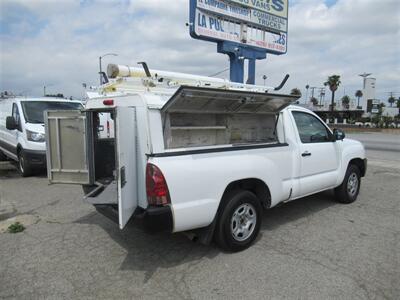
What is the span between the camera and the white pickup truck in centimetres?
346

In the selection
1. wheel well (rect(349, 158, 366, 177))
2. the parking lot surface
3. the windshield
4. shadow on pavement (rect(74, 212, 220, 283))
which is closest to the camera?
the parking lot surface

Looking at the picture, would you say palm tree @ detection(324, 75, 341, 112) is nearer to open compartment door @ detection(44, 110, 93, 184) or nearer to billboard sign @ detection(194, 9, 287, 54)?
billboard sign @ detection(194, 9, 287, 54)

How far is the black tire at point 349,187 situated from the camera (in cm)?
617

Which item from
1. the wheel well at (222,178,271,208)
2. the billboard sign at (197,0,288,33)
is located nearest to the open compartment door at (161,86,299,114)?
the wheel well at (222,178,271,208)

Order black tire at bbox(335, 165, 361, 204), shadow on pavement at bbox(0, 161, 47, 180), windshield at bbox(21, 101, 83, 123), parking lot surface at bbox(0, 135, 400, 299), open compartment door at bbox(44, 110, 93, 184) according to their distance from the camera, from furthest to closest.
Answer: shadow on pavement at bbox(0, 161, 47, 180) < windshield at bbox(21, 101, 83, 123) < black tire at bbox(335, 165, 361, 204) < open compartment door at bbox(44, 110, 93, 184) < parking lot surface at bbox(0, 135, 400, 299)

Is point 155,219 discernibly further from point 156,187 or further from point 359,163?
point 359,163

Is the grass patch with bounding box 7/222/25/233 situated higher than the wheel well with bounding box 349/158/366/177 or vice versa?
the wheel well with bounding box 349/158/366/177

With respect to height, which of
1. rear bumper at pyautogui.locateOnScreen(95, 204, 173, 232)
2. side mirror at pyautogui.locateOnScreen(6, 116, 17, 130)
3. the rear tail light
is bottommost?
rear bumper at pyautogui.locateOnScreen(95, 204, 173, 232)

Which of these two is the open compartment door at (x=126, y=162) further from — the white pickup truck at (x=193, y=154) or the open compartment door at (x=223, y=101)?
the open compartment door at (x=223, y=101)

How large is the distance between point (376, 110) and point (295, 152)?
237 feet

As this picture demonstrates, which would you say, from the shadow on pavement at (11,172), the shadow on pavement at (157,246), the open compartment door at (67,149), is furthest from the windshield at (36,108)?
the shadow on pavement at (157,246)

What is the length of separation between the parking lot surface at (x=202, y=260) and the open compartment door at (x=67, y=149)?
770mm

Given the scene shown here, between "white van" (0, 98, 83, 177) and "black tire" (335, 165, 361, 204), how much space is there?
6.84 meters

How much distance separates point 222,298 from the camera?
124 inches
